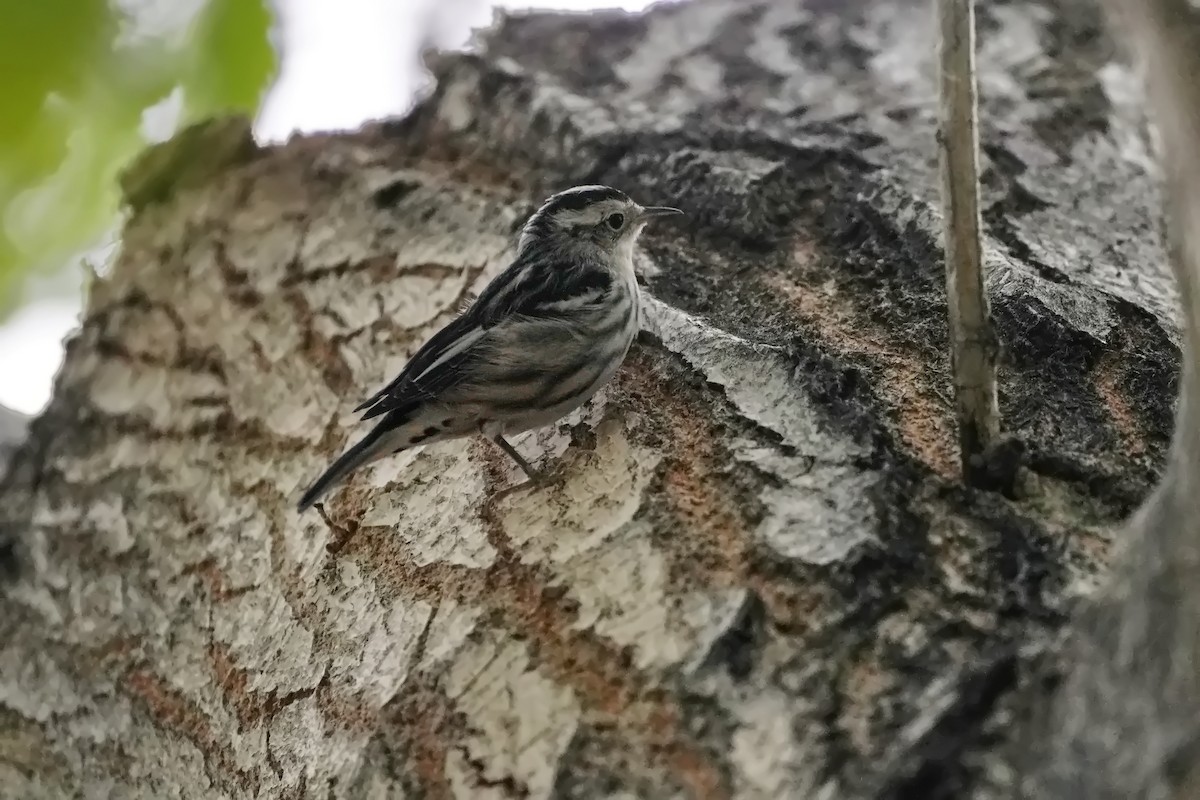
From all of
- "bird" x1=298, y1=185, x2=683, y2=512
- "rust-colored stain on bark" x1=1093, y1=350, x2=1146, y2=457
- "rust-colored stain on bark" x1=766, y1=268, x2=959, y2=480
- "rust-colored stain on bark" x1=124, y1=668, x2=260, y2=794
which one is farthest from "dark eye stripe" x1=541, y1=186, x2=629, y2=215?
"rust-colored stain on bark" x1=124, y1=668, x2=260, y2=794

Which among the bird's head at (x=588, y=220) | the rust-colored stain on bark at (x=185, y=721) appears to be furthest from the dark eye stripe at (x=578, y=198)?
the rust-colored stain on bark at (x=185, y=721)

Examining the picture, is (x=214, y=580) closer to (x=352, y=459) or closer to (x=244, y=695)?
(x=244, y=695)

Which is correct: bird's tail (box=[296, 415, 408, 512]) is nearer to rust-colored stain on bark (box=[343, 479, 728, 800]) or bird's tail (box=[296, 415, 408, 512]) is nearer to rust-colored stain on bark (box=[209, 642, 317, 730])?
rust-colored stain on bark (box=[343, 479, 728, 800])

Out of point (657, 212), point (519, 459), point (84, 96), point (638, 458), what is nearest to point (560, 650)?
point (638, 458)

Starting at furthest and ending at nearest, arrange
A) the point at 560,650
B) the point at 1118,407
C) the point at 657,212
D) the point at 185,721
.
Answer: the point at 657,212 < the point at 185,721 < the point at 1118,407 < the point at 560,650

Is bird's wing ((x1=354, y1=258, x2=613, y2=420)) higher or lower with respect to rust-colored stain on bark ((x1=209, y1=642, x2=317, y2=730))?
higher

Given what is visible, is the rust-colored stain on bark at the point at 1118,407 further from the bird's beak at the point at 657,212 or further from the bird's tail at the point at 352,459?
the bird's tail at the point at 352,459

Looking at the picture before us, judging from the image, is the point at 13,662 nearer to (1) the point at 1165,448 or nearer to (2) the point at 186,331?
(2) the point at 186,331
